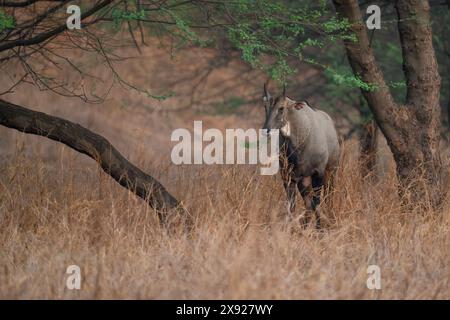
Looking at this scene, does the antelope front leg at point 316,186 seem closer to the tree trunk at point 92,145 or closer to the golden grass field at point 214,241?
the golden grass field at point 214,241

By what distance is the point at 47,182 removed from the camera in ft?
28.6

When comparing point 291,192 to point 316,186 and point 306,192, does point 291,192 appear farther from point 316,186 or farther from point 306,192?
point 316,186

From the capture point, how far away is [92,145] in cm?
820

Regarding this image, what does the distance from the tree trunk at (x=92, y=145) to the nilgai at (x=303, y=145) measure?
65.1 inches

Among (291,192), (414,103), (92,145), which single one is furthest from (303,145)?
(92,145)

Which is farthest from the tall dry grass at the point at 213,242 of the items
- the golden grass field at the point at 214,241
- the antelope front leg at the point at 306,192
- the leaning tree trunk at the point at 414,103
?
the leaning tree trunk at the point at 414,103

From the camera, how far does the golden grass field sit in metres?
5.68

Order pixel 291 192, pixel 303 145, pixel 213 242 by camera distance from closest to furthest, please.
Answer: pixel 213 242 < pixel 291 192 < pixel 303 145

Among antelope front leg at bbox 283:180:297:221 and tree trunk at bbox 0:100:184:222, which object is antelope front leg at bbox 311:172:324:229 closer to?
antelope front leg at bbox 283:180:297:221

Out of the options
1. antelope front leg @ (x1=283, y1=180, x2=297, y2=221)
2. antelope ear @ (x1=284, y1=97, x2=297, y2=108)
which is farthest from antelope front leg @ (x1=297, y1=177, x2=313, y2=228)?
antelope ear @ (x1=284, y1=97, x2=297, y2=108)

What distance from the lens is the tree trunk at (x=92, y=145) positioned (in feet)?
26.4

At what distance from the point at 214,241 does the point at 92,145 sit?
85.5 inches

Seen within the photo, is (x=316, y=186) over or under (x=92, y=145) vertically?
under

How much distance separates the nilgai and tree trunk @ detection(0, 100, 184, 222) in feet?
5.42
